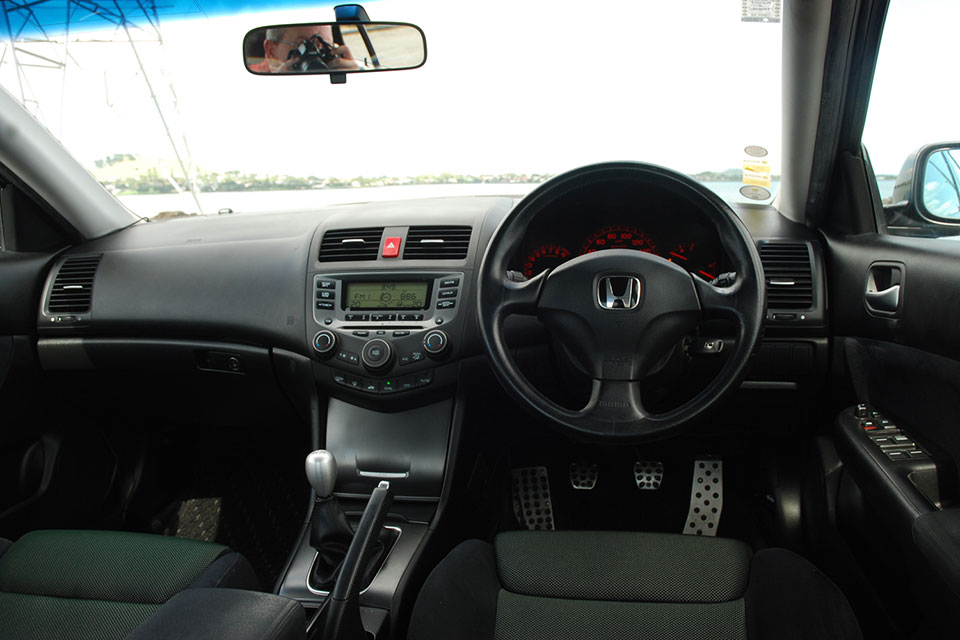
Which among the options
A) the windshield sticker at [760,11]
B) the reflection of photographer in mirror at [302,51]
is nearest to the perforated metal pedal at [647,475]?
the windshield sticker at [760,11]

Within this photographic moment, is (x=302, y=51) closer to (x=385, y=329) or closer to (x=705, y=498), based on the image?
(x=385, y=329)

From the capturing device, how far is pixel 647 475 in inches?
97.7

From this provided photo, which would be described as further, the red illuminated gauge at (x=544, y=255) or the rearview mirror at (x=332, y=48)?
the rearview mirror at (x=332, y=48)

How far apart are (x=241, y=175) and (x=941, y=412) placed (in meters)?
2.50

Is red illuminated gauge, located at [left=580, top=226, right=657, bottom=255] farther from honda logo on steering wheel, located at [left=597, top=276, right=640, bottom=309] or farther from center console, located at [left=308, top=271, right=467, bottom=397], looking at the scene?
center console, located at [left=308, top=271, right=467, bottom=397]

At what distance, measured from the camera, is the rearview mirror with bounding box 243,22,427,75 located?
2.13 meters

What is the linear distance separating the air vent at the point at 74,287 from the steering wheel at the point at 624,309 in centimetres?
175

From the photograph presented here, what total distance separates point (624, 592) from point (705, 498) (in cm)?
104

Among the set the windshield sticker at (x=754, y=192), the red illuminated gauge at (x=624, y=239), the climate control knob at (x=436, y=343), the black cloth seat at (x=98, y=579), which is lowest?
the black cloth seat at (x=98, y=579)

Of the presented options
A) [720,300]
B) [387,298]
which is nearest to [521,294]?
[720,300]

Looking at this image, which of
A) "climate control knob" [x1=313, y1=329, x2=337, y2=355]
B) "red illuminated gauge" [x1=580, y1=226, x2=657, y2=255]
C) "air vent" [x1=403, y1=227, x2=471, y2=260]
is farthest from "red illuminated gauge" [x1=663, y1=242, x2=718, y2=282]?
"climate control knob" [x1=313, y1=329, x2=337, y2=355]

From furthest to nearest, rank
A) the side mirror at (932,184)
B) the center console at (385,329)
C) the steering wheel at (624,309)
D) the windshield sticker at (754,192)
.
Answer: the windshield sticker at (754,192), the center console at (385,329), the side mirror at (932,184), the steering wheel at (624,309)

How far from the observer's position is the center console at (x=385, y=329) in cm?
204

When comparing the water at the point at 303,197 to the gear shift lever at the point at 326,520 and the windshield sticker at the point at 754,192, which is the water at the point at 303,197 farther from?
the gear shift lever at the point at 326,520
